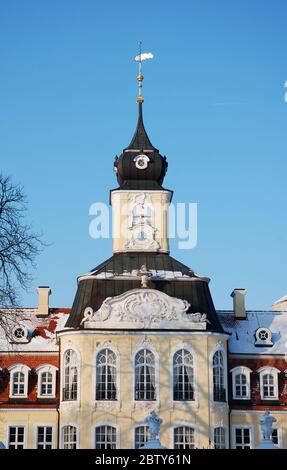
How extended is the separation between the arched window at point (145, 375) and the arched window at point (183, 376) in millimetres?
1112

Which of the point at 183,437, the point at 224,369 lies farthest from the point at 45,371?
the point at 224,369

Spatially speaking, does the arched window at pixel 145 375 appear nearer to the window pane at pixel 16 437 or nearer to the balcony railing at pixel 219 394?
the balcony railing at pixel 219 394

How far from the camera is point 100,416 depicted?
141ft

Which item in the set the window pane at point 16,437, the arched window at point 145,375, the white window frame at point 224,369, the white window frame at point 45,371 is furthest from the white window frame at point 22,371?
the white window frame at point 224,369

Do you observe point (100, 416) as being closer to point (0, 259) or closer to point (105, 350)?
point (105, 350)

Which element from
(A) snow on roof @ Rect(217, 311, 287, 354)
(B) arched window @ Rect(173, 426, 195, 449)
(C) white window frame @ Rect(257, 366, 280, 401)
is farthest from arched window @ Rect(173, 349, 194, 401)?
(C) white window frame @ Rect(257, 366, 280, 401)

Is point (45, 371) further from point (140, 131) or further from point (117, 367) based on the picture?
point (140, 131)

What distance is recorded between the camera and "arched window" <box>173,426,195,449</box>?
4297 centimetres

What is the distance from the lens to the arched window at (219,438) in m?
43.8

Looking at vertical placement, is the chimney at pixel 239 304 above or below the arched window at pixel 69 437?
above

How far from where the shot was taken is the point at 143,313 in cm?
4438

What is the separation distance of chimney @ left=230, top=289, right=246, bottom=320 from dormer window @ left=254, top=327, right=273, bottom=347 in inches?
97.1
